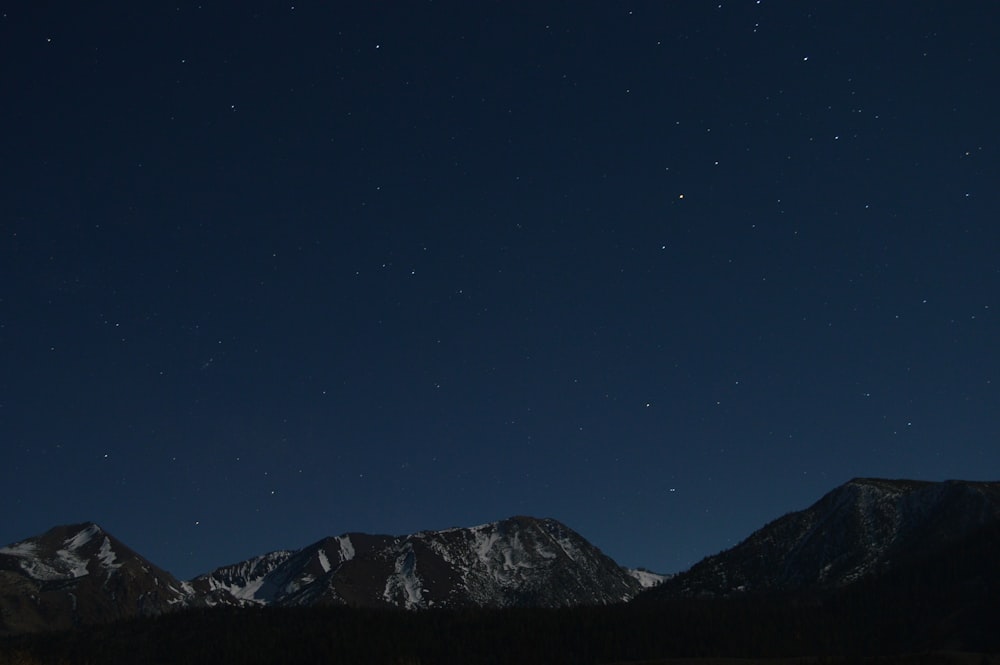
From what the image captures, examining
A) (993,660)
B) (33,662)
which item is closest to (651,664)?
(993,660)

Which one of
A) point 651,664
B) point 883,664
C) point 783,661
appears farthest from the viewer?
point 783,661

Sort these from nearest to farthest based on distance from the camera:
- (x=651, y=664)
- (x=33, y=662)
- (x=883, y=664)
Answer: (x=883, y=664) < (x=651, y=664) < (x=33, y=662)

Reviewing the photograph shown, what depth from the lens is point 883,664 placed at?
115625 millimetres

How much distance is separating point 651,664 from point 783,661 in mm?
28361

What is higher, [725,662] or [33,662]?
[33,662]

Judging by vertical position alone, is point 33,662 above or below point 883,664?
above

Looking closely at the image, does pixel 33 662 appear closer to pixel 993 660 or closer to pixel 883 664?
pixel 883 664

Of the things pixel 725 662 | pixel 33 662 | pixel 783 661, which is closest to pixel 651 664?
pixel 725 662

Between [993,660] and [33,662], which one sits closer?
[993,660]

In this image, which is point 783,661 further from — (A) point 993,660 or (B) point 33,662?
(B) point 33,662

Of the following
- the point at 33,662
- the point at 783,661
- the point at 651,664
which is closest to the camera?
the point at 651,664

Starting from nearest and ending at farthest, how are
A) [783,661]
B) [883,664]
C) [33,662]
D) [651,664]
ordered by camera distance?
1. [883,664]
2. [651,664]
3. [783,661]
4. [33,662]

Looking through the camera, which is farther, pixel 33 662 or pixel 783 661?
pixel 33 662

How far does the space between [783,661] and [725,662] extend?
1358cm
